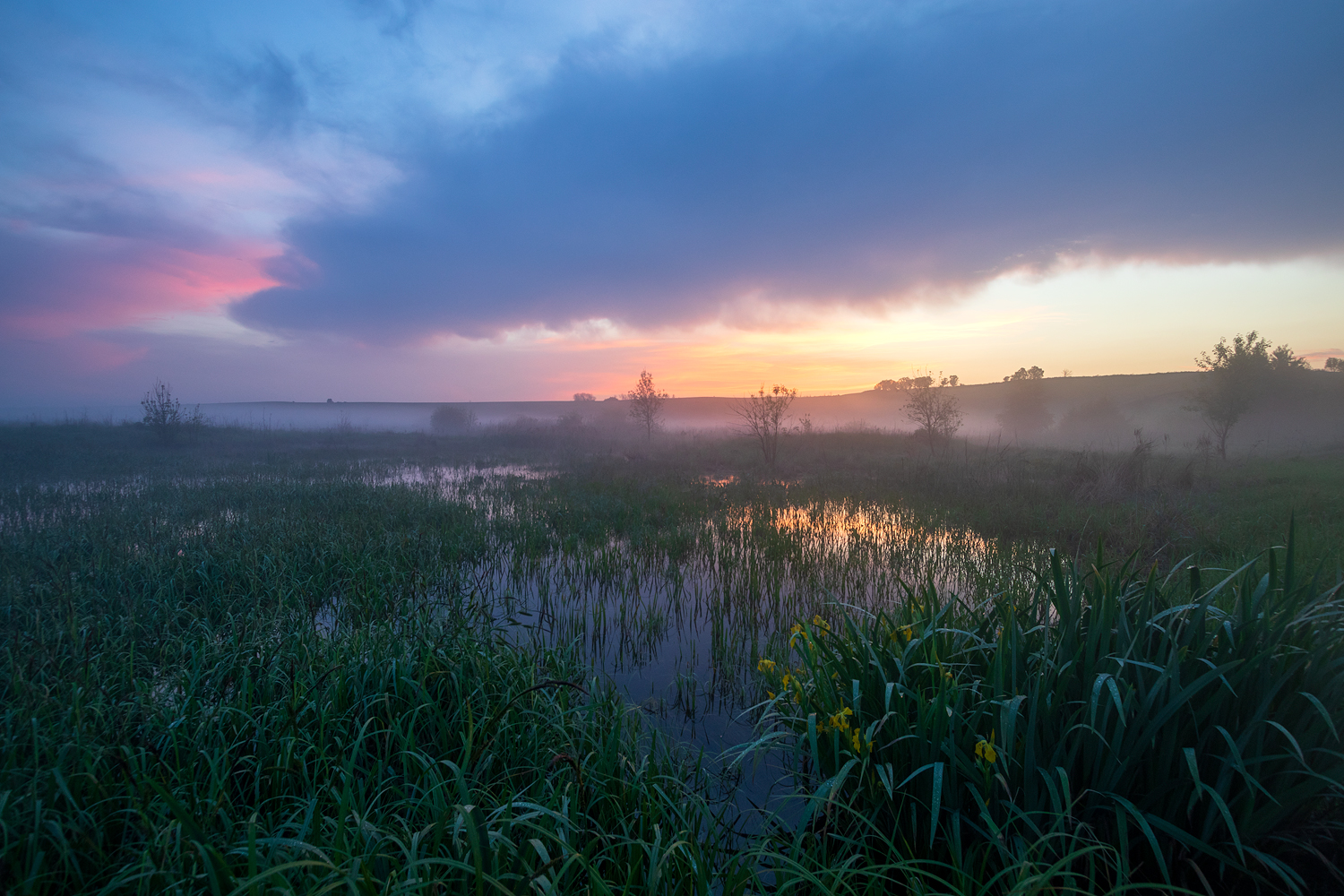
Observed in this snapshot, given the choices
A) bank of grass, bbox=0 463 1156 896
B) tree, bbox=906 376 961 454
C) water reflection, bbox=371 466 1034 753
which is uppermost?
tree, bbox=906 376 961 454

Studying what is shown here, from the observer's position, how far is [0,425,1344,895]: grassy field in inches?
83.6

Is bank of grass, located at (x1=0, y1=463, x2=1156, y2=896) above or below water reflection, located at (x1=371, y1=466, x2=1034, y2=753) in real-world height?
above

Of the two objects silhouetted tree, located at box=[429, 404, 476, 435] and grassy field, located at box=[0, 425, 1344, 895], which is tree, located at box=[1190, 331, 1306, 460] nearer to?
grassy field, located at box=[0, 425, 1344, 895]

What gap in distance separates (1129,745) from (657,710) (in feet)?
11.4

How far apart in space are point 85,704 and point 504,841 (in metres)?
3.49

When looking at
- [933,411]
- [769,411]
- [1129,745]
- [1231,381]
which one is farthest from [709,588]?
[1231,381]

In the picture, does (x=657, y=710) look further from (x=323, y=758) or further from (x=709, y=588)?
(x=709, y=588)

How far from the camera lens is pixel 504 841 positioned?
6.68ft

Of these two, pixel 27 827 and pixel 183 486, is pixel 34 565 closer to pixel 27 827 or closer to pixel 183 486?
pixel 27 827

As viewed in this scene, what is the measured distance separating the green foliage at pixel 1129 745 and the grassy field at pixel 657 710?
21mm

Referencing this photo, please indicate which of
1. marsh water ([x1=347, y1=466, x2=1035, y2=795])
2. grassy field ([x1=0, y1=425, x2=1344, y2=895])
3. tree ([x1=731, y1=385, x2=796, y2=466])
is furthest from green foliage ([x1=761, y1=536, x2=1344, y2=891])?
tree ([x1=731, y1=385, x2=796, y2=466])

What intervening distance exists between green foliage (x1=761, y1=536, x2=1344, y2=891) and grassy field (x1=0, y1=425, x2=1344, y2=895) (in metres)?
0.02

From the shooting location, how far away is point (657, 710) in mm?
4645

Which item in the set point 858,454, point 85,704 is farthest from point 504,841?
point 858,454
